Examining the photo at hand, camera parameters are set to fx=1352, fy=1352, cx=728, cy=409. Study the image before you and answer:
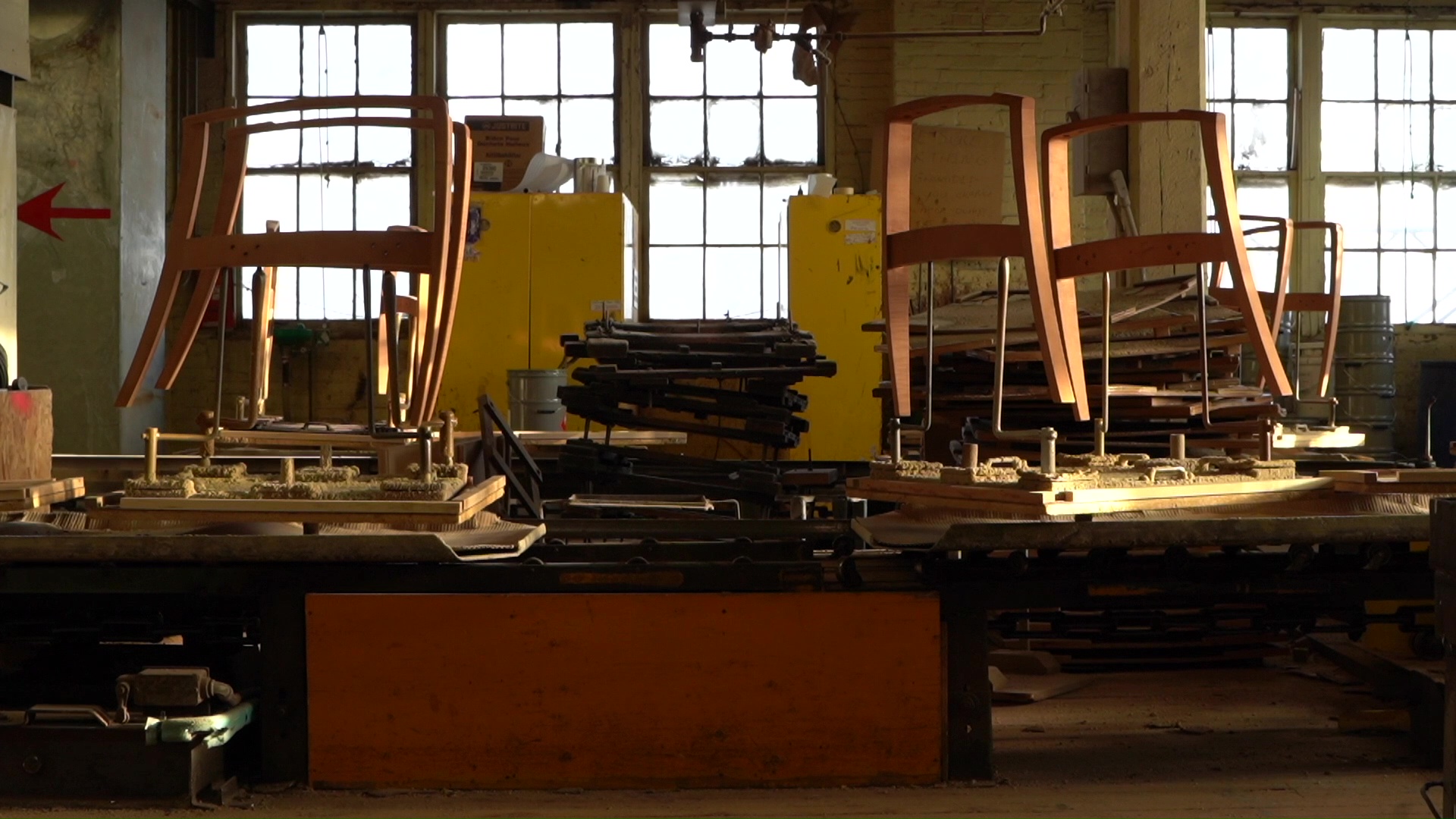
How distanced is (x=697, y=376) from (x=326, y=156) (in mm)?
5296

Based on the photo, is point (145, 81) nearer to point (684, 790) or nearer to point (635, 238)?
point (635, 238)

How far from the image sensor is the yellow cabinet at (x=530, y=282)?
7926mm

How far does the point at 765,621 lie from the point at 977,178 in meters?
6.07

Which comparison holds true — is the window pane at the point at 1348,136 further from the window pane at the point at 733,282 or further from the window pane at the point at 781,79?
the window pane at the point at 733,282

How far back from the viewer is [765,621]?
2.62 metres

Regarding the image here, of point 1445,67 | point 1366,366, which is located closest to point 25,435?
point 1366,366

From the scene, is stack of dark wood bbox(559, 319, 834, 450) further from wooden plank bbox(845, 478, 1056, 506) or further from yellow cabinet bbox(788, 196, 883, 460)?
yellow cabinet bbox(788, 196, 883, 460)

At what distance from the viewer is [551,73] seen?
9.10 m

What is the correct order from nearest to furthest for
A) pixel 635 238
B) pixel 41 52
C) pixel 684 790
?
pixel 684 790, pixel 41 52, pixel 635 238

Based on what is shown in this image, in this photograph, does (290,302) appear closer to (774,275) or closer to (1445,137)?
(774,275)

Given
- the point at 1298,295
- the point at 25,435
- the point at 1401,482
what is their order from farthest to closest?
the point at 1298,295 → the point at 25,435 → the point at 1401,482

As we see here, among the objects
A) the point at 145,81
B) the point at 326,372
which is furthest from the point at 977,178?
the point at 145,81

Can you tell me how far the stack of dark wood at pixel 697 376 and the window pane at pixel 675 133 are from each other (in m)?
4.40

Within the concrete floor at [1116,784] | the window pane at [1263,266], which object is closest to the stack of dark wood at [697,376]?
the concrete floor at [1116,784]
